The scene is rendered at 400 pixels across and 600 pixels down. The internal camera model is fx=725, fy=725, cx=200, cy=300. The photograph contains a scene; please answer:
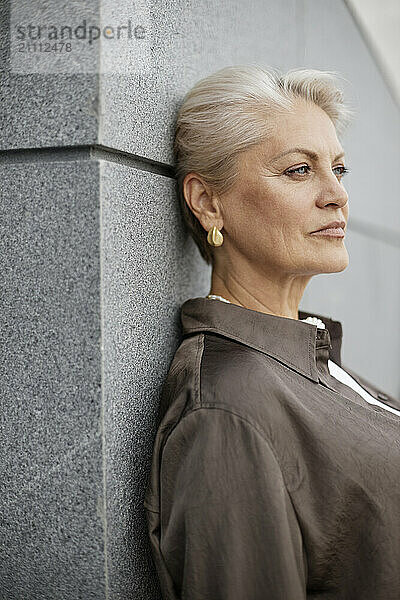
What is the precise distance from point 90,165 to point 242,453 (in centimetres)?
76

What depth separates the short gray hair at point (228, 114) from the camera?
6.83 feet

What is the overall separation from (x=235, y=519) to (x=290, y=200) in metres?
0.92

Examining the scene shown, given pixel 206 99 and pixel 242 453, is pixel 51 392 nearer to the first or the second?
pixel 242 453

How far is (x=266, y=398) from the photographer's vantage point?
69.1 inches

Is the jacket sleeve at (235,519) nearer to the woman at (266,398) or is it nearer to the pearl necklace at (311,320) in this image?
the woman at (266,398)

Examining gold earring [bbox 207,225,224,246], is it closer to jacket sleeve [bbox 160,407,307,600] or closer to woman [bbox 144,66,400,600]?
woman [bbox 144,66,400,600]

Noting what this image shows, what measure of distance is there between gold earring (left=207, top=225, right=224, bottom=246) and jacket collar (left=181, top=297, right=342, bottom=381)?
7.3 inches

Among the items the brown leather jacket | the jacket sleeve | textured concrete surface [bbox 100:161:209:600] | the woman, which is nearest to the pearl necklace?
the woman

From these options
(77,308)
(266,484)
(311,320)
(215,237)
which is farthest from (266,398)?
(311,320)

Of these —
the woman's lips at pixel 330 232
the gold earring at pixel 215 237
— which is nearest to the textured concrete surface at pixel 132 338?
the gold earring at pixel 215 237

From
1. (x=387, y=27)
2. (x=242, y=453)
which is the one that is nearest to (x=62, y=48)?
(x=242, y=453)

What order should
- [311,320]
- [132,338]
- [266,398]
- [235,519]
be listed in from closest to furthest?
1. [235,519]
2. [266,398]
3. [132,338]
4. [311,320]

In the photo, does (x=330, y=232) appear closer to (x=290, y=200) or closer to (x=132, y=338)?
(x=290, y=200)

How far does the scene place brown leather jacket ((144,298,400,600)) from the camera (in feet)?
5.41
